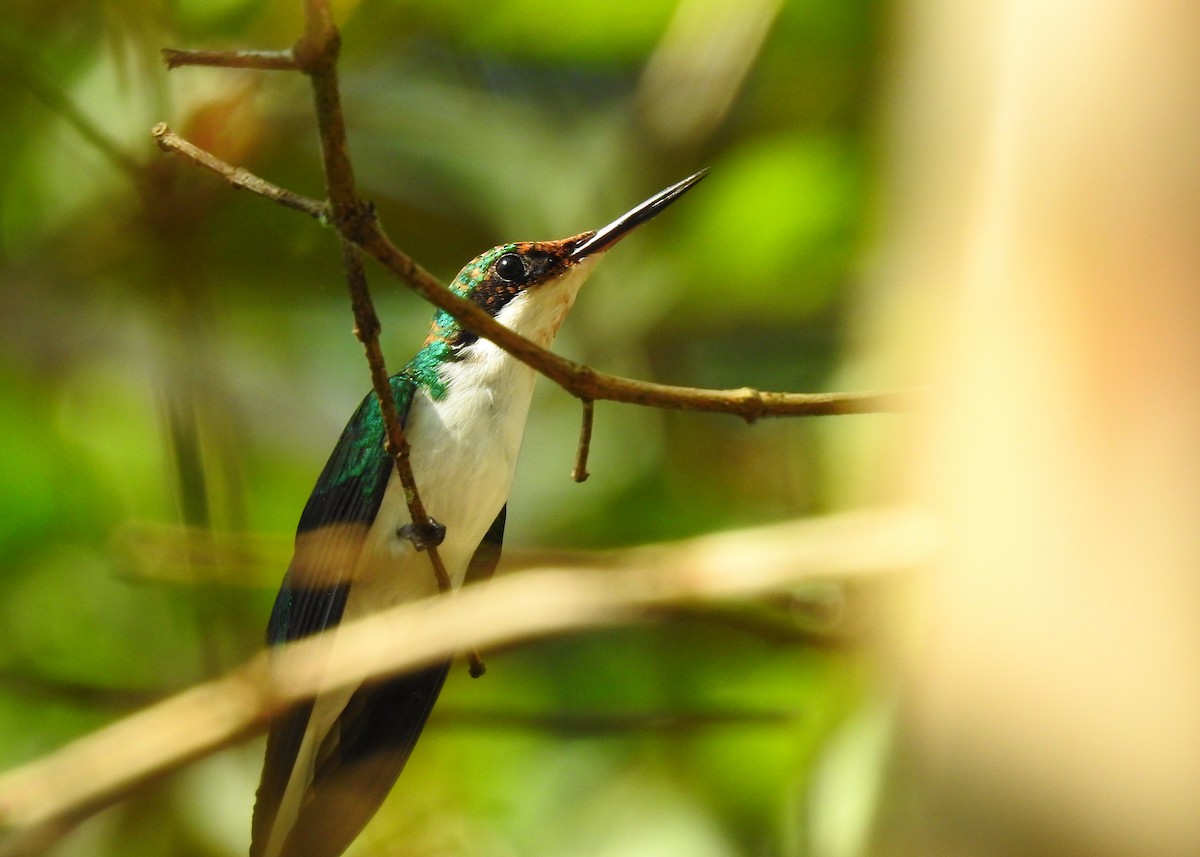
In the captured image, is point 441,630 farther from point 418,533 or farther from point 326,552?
point 326,552

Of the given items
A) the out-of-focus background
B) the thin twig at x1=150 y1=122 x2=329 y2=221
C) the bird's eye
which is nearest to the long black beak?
the bird's eye

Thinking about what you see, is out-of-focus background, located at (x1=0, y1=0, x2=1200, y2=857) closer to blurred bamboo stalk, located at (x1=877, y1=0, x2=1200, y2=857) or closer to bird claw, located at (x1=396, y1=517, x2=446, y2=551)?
bird claw, located at (x1=396, y1=517, x2=446, y2=551)

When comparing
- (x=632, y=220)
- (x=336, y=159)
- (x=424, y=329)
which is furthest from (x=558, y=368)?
(x=424, y=329)

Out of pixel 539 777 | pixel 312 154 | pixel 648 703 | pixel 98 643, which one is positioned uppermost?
pixel 312 154

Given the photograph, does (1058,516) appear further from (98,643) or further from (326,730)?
(98,643)

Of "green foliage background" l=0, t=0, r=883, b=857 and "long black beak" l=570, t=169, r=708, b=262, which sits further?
"green foliage background" l=0, t=0, r=883, b=857

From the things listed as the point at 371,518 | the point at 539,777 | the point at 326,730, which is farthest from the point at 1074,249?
the point at 539,777
